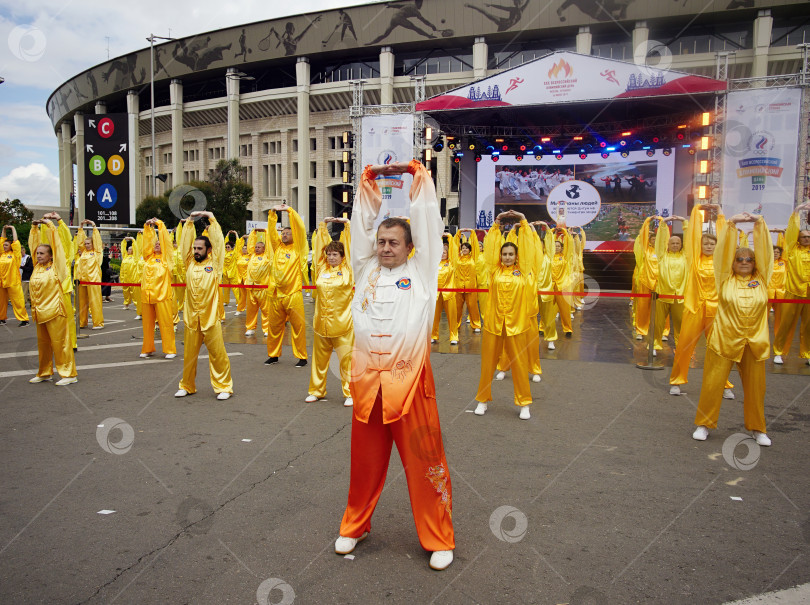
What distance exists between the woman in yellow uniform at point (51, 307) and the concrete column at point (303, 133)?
3537 centimetres

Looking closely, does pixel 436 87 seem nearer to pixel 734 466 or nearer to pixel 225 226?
pixel 225 226

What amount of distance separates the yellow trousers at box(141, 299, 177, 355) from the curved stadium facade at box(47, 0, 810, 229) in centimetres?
2381

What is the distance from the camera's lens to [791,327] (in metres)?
8.49

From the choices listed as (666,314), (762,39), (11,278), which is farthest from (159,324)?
(762,39)

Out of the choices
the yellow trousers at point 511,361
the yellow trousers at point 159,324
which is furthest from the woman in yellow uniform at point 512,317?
the yellow trousers at point 159,324

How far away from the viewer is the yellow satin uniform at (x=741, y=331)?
16.0 feet

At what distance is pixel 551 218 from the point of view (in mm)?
21344

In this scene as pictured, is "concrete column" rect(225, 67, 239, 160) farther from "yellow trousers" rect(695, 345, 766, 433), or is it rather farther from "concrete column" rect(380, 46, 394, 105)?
"yellow trousers" rect(695, 345, 766, 433)

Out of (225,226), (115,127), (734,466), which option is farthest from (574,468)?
(225,226)

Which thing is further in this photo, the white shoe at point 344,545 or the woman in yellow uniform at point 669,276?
the woman in yellow uniform at point 669,276

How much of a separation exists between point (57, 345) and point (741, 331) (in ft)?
23.9

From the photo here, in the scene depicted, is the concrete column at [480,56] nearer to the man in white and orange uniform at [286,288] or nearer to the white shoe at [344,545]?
the man in white and orange uniform at [286,288]

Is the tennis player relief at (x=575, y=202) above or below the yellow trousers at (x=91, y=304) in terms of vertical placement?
above

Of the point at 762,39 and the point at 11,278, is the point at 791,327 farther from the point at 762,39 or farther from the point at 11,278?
the point at 762,39
